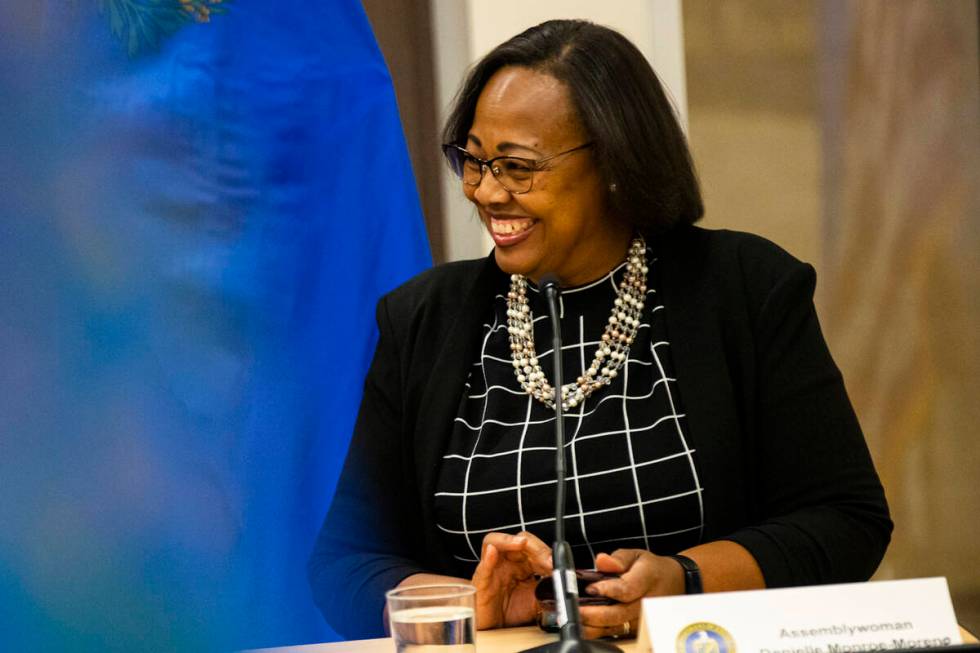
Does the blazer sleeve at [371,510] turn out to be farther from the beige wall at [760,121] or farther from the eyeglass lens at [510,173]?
the beige wall at [760,121]

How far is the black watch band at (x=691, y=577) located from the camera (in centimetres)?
125

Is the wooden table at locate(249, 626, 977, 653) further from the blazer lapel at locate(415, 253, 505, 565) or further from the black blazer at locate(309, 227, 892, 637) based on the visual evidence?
the blazer lapel at locate(415, 253, 505, 565)

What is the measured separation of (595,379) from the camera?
1.54 m

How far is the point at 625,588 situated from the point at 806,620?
28 centimetres

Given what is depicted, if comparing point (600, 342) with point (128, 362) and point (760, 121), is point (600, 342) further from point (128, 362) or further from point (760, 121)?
point (128, 362)

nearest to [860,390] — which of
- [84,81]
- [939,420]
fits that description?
[939,420]

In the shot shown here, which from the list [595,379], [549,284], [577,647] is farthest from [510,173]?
[577,647]

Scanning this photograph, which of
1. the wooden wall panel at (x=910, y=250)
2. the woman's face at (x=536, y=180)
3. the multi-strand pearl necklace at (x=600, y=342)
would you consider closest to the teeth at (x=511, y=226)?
the woman's face at (x=536, y=180)

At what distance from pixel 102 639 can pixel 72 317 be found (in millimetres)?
128

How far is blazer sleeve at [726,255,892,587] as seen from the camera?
1376mm

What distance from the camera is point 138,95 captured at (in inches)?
22.5

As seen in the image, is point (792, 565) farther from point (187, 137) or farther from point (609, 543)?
point (187, 137)

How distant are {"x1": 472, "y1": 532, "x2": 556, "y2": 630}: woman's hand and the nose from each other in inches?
19.3

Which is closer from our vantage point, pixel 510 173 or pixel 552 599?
pixel 552 599
